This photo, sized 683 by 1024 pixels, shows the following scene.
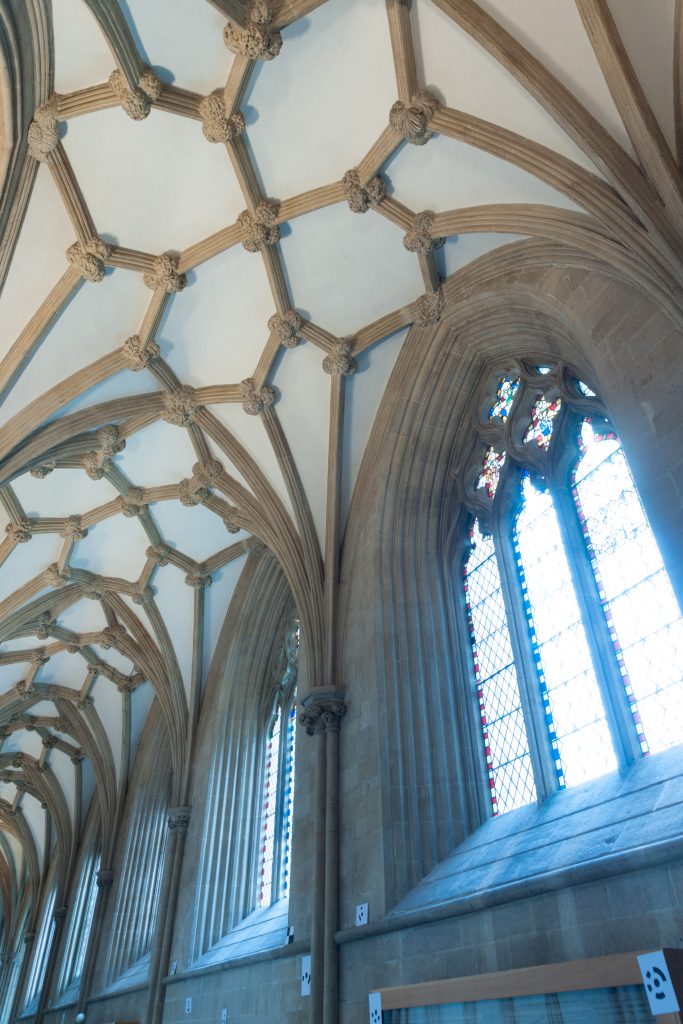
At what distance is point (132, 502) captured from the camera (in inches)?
470

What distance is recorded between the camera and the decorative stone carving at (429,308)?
30.4ft

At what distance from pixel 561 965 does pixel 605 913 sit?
1.73 meters

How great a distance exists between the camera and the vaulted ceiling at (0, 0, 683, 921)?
648cm

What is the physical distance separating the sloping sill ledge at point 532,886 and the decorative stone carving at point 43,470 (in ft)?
22.0

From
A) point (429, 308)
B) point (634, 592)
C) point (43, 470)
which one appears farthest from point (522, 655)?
point (43, 470)

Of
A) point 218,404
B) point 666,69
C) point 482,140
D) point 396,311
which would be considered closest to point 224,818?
point 218,404

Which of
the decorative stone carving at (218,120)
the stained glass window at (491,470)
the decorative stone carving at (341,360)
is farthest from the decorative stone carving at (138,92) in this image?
the stained glass window at (491,470)

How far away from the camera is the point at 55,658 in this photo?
15.9 m

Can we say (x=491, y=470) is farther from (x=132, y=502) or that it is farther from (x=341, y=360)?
(x=132, y=502)

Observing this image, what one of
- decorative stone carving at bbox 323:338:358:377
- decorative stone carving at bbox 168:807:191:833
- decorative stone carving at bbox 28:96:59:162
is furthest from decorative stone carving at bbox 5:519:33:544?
decorative stone carving at bbox 28:96:59:162

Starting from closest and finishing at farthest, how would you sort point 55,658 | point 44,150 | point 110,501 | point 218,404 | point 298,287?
point 44,150, point 298,287, point 218,404, point 110,501, point 55,658

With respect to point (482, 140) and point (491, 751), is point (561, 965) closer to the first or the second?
point (491, 751)

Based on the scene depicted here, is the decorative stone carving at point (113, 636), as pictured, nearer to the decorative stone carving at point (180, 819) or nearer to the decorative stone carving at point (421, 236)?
the decorative stone carving at point (180, 819)

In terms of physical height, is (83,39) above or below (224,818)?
above
